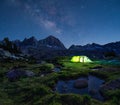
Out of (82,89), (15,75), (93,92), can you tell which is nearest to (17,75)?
(15,75)

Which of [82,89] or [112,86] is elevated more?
[112,86]

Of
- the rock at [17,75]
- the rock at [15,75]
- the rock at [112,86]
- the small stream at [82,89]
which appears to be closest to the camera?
the small stream at [82,89]

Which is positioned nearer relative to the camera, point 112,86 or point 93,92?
point 93,92

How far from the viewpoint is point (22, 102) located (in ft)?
70.2

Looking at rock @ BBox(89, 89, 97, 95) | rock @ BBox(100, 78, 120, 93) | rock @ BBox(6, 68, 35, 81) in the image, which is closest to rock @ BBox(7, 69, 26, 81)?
rock @ BBox(6, 68, 35, 81)

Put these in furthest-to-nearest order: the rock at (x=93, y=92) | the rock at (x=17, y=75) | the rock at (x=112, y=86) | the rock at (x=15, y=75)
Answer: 1. the rock at (x=17, y=75)
2. the rock at (x=15, y=75)
3. the rock at (x=112, y=86)
4. the rock at (x=93, y=92)

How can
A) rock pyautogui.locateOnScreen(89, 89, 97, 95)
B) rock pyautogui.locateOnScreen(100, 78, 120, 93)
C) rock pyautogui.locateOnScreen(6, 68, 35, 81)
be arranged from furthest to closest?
rock pyautogui.locateOnScreen(6, 68, 35, 81) < rock pyautogui.locateOnScreen(100, 78, 120, 93) < rock pyautogui.locateOnScreen(89, 89, 97, 95)

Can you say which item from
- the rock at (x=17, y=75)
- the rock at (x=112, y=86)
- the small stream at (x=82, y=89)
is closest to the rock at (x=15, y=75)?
the rock at (x=17, y=75)

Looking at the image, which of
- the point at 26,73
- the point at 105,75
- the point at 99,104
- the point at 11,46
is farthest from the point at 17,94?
the point at 11,46

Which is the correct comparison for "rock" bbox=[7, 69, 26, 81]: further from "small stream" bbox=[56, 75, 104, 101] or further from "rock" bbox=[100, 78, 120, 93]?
"rock" bbox=[100, 78, 120, 93]

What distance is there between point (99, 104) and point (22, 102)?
8.35m

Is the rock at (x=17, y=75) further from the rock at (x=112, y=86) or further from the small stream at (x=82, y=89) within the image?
the rock at (x=112, y=86)

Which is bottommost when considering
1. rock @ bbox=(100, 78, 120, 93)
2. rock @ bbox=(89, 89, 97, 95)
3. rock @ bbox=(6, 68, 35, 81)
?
rock @ bbox=(89, 89, 97, 95)

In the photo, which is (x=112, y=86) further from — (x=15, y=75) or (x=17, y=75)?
(x=15, y=75)
